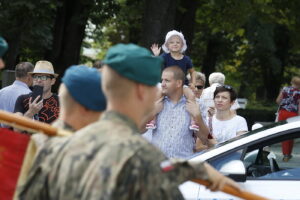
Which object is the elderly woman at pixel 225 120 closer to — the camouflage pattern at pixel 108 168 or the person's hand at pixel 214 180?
the person's hand at pixel 214 180

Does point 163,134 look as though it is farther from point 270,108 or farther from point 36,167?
point 270,108

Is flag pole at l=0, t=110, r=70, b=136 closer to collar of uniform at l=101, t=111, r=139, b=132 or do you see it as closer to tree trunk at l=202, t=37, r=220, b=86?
collar of uniform at l=101, t=111, r=139, b=132

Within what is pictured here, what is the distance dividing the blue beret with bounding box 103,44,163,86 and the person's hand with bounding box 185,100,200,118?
4.21 metres

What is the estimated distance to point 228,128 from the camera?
8.53 metres

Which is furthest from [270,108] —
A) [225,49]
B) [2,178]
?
[2,178]

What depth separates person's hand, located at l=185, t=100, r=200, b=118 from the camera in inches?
284

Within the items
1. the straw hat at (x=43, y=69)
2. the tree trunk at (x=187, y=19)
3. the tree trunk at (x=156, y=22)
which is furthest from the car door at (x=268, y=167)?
the tree trunk at (x=187, y=19)

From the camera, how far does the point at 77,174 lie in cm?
279

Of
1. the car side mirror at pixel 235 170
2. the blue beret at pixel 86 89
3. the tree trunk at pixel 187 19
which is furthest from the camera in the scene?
the tree trunk at pixel 187 19

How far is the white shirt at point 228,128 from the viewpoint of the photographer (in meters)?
8.49

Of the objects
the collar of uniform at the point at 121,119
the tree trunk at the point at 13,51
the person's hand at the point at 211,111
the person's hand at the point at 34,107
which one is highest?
the collar of uniform at the point at 121,119

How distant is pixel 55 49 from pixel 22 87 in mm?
14153

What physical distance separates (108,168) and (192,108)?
4.62 m

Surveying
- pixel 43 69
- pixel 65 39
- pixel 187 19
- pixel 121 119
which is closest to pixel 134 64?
pixel 121 119
